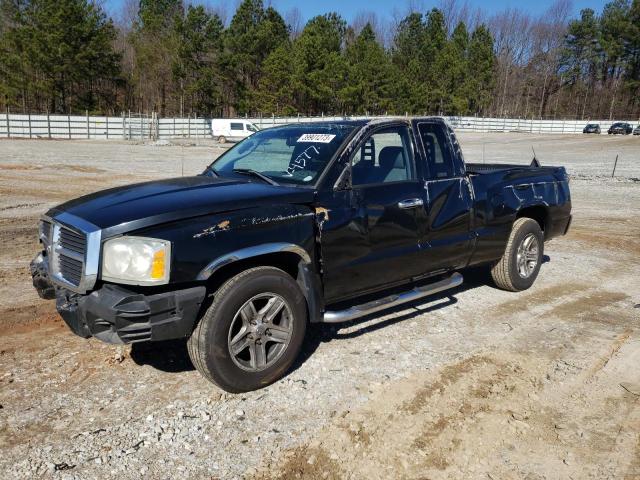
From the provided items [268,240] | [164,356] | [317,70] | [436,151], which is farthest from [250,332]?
[317,70]

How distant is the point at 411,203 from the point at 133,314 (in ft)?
7.90

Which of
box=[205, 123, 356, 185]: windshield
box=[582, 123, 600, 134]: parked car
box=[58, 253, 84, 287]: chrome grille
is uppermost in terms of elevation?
box=[582, 123, 600, 134]: parked car

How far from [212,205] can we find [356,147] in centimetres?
137

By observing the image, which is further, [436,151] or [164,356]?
[436,151]

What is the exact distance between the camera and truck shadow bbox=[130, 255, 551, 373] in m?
4.12

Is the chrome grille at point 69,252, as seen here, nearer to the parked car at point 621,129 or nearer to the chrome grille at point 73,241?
the chrome grille at point 73,241

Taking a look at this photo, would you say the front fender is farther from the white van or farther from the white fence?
the white van

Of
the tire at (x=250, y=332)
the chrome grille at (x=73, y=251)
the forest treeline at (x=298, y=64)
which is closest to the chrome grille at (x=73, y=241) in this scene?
the chrome grille at (x=73, y=251)

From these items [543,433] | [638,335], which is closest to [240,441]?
[543,433]

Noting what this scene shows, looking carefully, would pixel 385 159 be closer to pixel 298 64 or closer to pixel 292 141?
pixel 292 141

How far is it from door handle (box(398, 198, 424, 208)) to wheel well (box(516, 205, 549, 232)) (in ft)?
6.35

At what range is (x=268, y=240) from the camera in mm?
A: 3613


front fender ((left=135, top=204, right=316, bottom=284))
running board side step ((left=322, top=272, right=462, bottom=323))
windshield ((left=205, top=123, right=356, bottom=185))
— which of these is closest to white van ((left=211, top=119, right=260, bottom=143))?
windshield ((left=205, top=123, right=356, bottom=185))

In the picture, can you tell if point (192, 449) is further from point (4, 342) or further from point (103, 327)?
point (4, 342)
